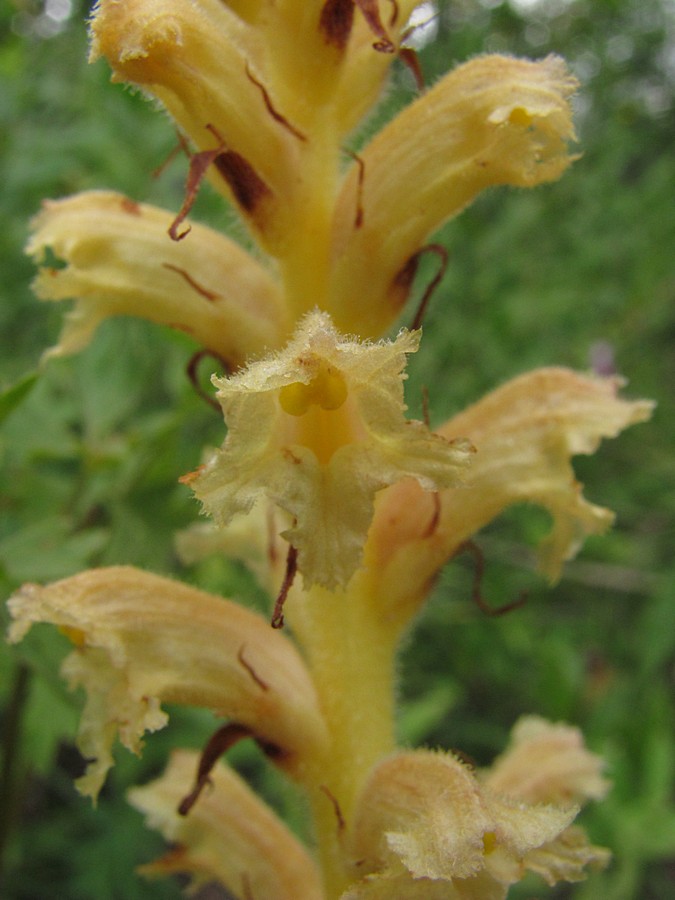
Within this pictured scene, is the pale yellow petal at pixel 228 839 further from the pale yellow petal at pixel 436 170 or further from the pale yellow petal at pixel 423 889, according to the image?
the pale yellow petal at pixel 436 170

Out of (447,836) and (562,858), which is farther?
(562,858)

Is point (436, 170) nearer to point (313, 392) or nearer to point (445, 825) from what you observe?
point (313, 392)

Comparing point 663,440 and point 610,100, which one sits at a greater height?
point 610,100

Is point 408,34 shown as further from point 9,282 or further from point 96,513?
point 9,282

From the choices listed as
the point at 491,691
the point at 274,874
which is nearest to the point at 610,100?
the point at 491,691

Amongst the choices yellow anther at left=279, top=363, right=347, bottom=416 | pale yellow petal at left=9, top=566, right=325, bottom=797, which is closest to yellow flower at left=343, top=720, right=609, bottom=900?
pale yellow petal at left=9, top=566, right=325, bottom=797

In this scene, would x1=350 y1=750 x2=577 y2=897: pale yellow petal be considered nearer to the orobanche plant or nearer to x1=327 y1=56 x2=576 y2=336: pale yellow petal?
the orobanche plant

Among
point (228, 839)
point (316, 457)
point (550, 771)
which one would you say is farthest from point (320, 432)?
point (550, 771)
